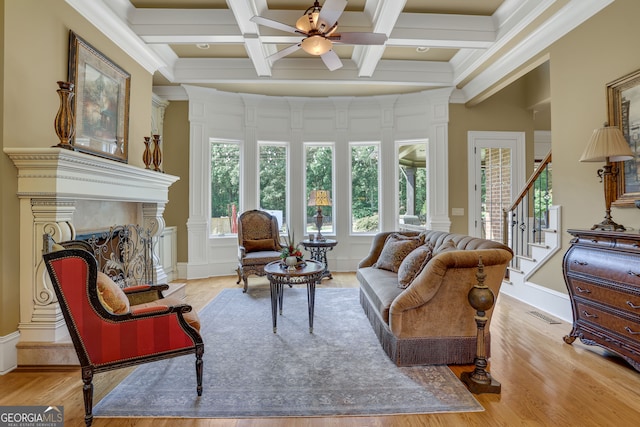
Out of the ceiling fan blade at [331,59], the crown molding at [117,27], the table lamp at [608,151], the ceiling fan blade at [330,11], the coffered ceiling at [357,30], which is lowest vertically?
the table lamp at [608,151]

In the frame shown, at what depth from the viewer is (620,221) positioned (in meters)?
2.90

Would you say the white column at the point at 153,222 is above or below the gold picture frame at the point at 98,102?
below

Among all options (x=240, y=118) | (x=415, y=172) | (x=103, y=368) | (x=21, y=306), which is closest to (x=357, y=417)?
(x=103, y=368)

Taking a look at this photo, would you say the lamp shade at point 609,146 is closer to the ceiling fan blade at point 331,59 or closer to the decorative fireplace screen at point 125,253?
the ceiling fan blade at point 331,59

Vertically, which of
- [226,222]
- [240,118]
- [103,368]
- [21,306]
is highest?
[240,118]

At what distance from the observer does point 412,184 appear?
6117 mm

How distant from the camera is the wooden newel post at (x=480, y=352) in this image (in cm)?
207

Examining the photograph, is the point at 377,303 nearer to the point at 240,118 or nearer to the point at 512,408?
the point at 512,408

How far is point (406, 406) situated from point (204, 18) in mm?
4428

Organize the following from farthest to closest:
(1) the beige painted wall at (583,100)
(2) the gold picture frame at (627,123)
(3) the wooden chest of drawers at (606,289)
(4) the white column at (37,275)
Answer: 1. (1) the beige painted wall at (583,100)
2. (2) the gold picture frame at (627,123)
3. (4) the white column at (37,275)
4. (3) the wooden chest of drawers at (606,289)

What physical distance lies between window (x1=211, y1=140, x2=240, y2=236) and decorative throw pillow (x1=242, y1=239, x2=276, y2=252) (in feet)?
3.46

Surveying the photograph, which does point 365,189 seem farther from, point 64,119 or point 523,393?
point 64,119

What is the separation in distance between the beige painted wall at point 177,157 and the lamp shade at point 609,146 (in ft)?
17.9

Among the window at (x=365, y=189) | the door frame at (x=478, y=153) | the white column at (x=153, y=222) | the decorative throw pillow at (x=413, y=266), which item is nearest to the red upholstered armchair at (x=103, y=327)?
the decorative throw pillow at (x=413, y=266)
